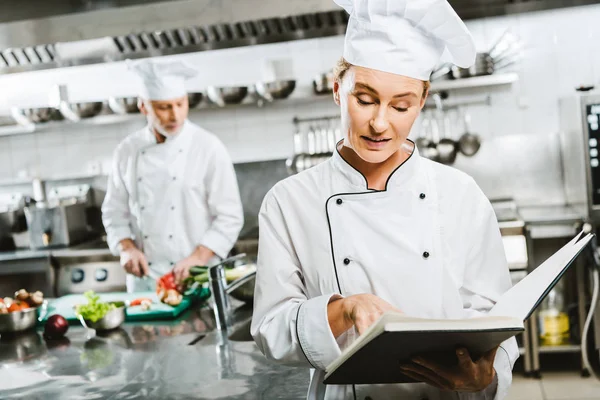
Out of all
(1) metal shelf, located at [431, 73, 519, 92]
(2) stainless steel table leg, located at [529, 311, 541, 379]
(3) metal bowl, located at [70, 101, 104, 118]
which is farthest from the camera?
(3) metal bowl, located at [70, 101, 104, 118]

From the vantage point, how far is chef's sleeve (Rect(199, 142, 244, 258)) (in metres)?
3.25

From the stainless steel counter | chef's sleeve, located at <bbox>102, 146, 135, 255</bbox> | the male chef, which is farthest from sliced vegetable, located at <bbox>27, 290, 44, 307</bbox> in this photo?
the stainless steel counter

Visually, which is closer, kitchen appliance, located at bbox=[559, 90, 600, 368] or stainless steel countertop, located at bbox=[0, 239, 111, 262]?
kitchen appliance, located at bbox=[559, 90, 600, 368]

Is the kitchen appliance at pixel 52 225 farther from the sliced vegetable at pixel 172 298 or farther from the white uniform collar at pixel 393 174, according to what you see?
the white uniform collar at pixel 393 174

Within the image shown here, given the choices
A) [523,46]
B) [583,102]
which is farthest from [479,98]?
[583,102]

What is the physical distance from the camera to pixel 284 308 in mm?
1295

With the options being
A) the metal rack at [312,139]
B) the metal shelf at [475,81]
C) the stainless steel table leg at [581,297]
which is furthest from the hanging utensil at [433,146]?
the stainless steel table leg at [581,297]

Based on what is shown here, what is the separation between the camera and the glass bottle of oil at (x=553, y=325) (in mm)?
4059

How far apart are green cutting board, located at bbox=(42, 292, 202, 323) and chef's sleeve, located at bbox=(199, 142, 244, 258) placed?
0.63 metres

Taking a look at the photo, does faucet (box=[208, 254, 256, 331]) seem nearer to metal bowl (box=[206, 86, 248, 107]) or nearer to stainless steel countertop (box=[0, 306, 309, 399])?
stainless steel countertop (box=[0, 306, 309, 399])

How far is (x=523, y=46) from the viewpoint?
14.9ft

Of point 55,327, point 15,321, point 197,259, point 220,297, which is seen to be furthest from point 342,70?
point 197,259

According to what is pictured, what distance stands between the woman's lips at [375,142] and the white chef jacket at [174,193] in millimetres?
2194

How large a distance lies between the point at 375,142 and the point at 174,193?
2374 mm
